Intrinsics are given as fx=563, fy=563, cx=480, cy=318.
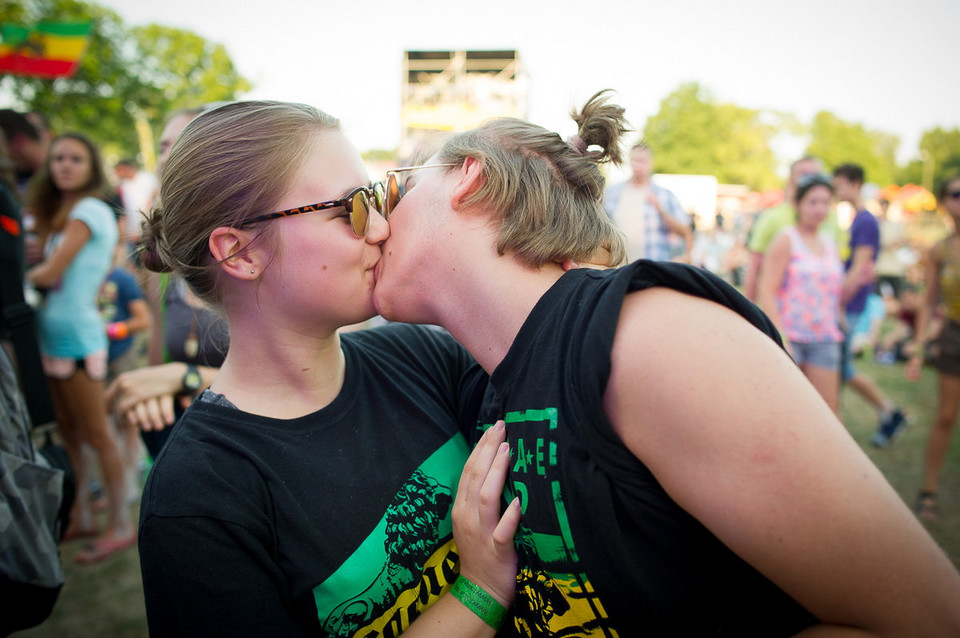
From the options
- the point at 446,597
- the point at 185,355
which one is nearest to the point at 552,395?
the point at 446,597

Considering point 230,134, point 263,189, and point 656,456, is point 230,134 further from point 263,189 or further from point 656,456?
point 656,456

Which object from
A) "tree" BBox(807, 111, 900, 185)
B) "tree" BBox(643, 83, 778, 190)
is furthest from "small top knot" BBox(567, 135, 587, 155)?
"tree" BBox(807, 111, 900, 185)

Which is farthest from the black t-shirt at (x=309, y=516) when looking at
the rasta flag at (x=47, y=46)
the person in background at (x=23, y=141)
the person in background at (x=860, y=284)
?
the rasta flag at (x=47, y=46)

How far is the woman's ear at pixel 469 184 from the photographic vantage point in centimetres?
147

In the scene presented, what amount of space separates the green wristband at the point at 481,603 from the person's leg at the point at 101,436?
3.80 m

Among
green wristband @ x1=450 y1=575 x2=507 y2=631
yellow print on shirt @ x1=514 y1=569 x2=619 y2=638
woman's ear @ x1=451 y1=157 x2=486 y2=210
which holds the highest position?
woman's ear @ x1=451 y1=157 x2=486 y2=210

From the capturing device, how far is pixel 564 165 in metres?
1.54

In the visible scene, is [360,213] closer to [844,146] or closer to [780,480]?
[780,480]

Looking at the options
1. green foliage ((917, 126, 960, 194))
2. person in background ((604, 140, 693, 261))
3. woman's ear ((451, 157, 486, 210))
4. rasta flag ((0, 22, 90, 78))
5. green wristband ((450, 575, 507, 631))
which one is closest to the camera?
green wristband ((450, 575, 507, 631))

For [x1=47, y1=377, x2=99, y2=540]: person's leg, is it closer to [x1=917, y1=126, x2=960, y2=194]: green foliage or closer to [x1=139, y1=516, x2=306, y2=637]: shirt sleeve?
[x1=139, y1=516, x2=306, y2=637]: shirt sleeve

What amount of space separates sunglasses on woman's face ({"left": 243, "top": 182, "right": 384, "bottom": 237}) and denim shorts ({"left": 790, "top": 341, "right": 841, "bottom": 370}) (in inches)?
177

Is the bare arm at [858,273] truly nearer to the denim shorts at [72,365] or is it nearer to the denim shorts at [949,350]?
the denim shorts at [949,350]

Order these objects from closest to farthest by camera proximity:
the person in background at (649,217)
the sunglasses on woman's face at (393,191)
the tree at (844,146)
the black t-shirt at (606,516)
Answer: the black t-shirt at (606,516) < the sunglasses on woman's face at (393,191) < the person in background at (649,217) < the tree at (844,146)

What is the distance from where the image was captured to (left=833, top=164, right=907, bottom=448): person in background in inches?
234
